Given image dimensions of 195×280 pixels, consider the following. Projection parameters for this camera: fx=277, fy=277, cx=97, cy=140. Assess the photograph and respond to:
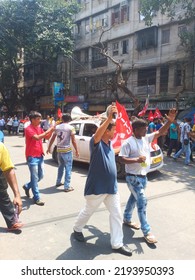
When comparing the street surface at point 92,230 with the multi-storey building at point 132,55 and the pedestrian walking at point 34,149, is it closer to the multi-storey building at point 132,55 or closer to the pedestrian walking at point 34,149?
the pedestrian walking at point 34,149

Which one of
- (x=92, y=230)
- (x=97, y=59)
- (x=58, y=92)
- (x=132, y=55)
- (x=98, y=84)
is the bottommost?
(x=92, y=230)

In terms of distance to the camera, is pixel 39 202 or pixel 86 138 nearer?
pixel 39 202

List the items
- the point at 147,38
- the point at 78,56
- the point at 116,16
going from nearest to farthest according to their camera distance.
→ the point at 147,38 < the point at 116,16 < the point at 78,56

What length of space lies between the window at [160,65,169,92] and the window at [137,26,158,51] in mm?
1982

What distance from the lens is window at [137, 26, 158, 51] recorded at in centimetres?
2131

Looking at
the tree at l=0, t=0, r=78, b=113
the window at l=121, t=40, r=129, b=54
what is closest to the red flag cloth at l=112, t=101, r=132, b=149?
the window at l=121, t=40, r=129, b=54

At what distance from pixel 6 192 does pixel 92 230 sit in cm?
138

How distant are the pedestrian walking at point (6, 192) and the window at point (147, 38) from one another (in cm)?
2013

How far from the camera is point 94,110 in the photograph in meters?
26.5

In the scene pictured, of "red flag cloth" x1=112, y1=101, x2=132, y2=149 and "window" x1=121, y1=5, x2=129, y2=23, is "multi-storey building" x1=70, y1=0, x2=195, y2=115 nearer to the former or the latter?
"window" x1=121, y1=5, x2=129, y2=23

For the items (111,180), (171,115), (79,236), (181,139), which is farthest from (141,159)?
(181,139)

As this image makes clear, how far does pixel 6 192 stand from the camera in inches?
152

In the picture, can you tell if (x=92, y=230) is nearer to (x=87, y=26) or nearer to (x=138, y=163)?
(x=138, y=163)
